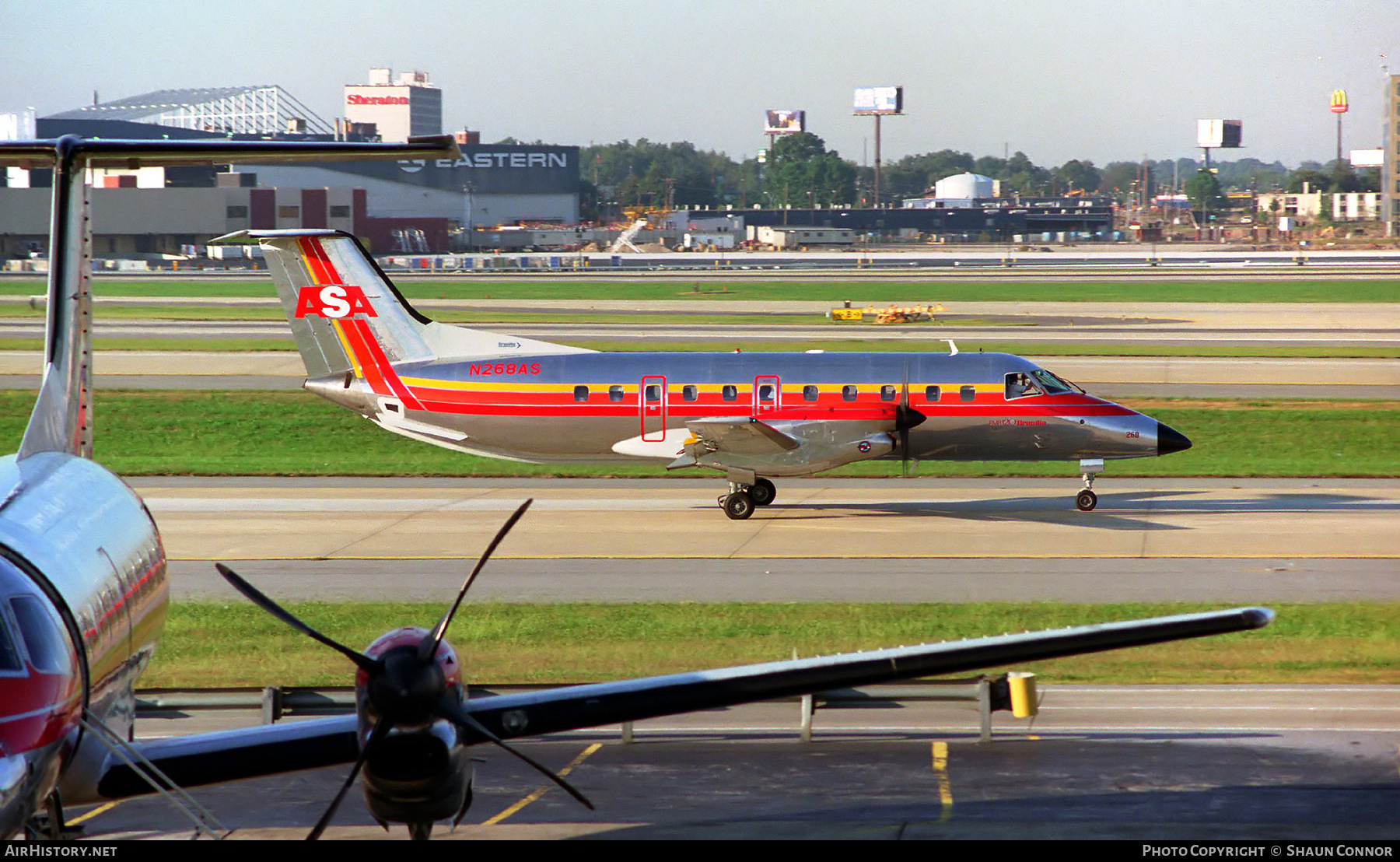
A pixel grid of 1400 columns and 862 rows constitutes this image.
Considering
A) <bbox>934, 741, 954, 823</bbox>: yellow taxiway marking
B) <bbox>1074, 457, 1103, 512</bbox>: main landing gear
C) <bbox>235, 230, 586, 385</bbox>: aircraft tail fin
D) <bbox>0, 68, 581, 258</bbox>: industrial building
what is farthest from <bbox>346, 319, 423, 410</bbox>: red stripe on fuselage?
<bbox>0, 68, 581, 258</bbox>: industrial building

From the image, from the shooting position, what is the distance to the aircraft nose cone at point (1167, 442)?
1160 inches

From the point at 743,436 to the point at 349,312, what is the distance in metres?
9.50

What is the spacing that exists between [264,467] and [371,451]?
4.00m

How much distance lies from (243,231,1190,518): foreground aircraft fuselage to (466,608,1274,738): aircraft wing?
19727mm

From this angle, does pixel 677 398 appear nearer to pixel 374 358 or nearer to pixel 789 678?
pixel 374 358

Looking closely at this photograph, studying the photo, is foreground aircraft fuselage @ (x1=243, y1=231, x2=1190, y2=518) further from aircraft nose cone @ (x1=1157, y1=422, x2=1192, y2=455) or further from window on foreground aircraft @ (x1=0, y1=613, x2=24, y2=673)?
window on foreground aircraft @ (x1=0, y1=613, x2=24, y2=673)

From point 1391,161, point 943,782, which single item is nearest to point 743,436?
point 943,782

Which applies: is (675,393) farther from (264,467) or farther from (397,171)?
(397,171)

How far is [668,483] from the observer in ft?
113

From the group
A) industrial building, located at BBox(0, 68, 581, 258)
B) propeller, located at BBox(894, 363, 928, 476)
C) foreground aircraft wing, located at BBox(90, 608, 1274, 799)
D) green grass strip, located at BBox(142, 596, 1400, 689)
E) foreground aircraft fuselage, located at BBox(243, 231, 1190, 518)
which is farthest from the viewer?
industrial building, located at BBox(0, 68, 581, 258)

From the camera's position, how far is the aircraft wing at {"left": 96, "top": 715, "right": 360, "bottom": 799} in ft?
29.5

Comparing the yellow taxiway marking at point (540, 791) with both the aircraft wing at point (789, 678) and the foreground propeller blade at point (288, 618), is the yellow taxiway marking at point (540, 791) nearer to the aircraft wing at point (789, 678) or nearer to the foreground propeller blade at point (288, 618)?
the aircraft wing at point (789, 678)

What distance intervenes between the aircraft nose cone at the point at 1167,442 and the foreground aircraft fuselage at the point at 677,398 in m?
0.05

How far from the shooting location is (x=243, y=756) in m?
9.03
